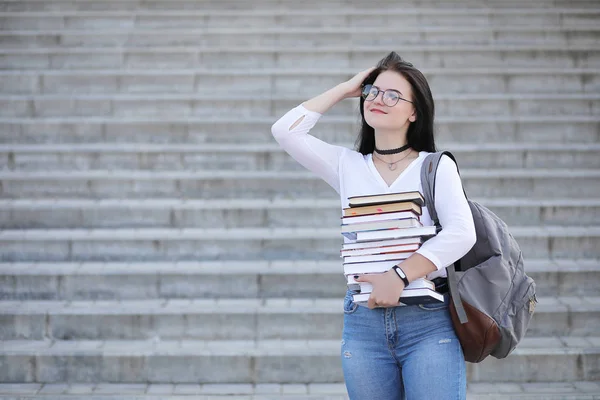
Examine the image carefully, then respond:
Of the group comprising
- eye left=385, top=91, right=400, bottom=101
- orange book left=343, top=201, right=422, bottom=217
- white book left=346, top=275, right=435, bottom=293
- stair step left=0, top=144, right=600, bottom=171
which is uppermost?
stair step left=0, top=144, right=600, bottom=171

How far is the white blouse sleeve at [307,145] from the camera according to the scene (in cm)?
246

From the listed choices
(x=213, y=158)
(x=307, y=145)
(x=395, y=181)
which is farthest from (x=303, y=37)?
(x=395, y=181)

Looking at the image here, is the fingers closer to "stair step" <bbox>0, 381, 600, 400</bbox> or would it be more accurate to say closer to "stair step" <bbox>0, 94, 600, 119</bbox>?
"stair step" <bbox>0, 381, 600, 400</bbox>

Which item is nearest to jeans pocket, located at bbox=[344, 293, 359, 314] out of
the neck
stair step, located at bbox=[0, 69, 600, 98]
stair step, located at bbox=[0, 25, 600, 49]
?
the neck

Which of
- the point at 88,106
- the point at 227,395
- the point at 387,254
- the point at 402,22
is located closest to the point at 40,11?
the point at 88,106

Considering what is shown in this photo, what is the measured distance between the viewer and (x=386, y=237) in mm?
2137

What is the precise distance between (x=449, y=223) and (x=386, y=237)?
7.4 inches

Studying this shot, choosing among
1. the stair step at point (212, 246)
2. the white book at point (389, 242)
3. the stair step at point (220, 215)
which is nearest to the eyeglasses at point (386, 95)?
the white book at point (389, 242)

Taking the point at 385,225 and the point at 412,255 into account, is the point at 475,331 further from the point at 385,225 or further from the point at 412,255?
the point at 385,225

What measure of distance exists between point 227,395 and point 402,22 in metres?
4.47

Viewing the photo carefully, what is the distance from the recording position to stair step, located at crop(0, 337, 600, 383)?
170 inches

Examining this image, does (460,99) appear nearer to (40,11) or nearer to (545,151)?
(545,151)

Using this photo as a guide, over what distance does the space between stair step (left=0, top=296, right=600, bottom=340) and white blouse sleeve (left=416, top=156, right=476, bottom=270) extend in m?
2.47

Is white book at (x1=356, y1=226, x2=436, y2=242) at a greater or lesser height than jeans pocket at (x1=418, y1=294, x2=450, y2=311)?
greater
